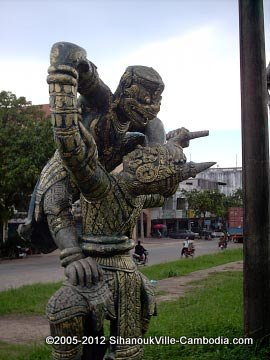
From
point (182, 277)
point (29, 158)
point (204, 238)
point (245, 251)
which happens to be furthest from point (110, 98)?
point (204, 238)

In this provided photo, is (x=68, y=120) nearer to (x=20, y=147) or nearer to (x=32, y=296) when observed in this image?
(x=32, y=296)

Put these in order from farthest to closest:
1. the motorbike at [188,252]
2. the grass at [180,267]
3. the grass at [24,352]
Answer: the motorbike at [188,252] < the grass at [180,267] < the grass at [24,352]

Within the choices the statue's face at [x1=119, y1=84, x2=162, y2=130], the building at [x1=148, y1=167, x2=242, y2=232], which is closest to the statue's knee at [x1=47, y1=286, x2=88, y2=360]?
the statue's face at [x1=119, y1=84, x2=162, y2=130]

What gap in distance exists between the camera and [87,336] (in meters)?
1.95

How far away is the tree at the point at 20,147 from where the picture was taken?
1608 centimetres

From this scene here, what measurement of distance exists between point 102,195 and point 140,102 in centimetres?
44

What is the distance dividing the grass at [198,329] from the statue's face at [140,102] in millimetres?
3467

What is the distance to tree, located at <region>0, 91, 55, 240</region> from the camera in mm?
16078

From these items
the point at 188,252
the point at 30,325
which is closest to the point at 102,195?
the point at 30,325

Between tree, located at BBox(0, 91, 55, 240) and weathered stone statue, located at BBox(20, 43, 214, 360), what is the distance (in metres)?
14.1

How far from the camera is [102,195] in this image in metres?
1.94

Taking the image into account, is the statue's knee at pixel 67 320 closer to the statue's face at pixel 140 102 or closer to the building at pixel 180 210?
Answer: the statue's face at pixel 140 102

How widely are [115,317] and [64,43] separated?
1103 mm

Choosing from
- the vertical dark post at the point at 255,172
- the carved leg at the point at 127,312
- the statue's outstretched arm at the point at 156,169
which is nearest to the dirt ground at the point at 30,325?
the vertical dark post at the point at 255,172
